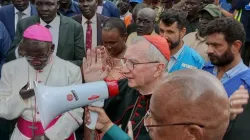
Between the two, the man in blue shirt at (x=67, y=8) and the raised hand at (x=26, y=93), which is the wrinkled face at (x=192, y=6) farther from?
the raised hand at (x=26, y=93)

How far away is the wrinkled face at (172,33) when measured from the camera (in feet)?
16.7

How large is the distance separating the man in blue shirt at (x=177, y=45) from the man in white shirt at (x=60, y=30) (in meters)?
1.10

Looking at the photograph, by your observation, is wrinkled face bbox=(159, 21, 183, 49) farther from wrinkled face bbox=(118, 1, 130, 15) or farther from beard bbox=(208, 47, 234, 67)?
wrinkled face bbox=(118, 1, 130, 15)

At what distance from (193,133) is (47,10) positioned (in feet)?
11.9

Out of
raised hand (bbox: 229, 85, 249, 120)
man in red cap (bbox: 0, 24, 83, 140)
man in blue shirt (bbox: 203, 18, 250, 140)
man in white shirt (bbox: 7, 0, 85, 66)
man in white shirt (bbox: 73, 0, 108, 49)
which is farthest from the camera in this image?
man in white shirt (bbox: 73, 0, 108, 49)

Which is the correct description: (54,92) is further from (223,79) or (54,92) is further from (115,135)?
(223,79)

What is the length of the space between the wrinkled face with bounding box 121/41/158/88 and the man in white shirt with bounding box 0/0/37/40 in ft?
10.5

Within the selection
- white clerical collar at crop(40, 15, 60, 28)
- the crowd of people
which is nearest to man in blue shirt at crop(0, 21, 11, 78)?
the crowd of people

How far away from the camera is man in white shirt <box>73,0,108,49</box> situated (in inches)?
233

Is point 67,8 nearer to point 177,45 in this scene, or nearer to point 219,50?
point 177,45

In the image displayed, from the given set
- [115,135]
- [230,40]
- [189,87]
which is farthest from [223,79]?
[189,87]

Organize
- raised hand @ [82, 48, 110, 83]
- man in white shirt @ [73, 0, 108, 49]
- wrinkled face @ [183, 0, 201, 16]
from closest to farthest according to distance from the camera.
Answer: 1. raised hand @ [82, 48, 110, 83]
2. man in white shirt @ [73, 0, 108, 49]
3. wrinkled face @ [183, 0, 201, 16]

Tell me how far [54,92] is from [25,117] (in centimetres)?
108

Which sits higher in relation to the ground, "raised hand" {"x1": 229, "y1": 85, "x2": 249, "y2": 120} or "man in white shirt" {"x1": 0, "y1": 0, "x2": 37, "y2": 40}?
"raised hand" {"x1": 229, "y1": 85, "x2": 249, "y2": 120}
